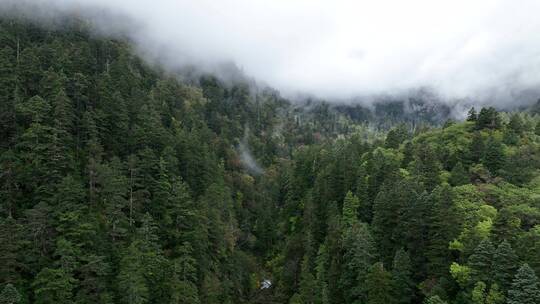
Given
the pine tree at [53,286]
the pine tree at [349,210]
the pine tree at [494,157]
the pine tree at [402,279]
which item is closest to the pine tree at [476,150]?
the pine tree at [494,157]

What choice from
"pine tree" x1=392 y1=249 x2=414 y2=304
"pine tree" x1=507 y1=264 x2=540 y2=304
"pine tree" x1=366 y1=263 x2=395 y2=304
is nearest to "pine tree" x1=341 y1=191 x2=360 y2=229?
"pine tree" x1=366 y1=263 x2=395 y2=304

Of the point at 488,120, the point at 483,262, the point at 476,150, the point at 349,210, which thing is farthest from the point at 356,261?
the point at 488,120

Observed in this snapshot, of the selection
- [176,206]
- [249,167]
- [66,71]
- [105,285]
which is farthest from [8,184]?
[249,167]

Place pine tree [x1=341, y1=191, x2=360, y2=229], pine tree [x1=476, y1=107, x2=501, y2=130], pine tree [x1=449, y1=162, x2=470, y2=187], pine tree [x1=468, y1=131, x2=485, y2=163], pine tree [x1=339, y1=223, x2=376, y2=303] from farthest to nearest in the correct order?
pine tree [x1=476, y1=107, x2=501, y2=130], pine tree [x1=341, y1=191, x2=360, y2=229], pine tree [x1=468, y1=131, x2=485, y2=163], pine tree [x1=449, y1=162, x2=470, y2=187], pine tree [x1=339, y1=223, x2=376, y2=303]

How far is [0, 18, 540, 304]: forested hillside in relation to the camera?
49.5m

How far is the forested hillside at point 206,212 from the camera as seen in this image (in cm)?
4947

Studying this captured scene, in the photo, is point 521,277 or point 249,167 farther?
point 249,167

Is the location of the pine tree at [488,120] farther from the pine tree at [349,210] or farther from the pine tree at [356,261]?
the pine tree at [356,261]

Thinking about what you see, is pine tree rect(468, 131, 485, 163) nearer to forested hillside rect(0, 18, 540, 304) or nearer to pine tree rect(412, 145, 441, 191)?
forested hillside rect(0, 18, 540, 304)

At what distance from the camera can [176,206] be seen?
68.6m

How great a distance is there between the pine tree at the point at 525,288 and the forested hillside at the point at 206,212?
0.10 m

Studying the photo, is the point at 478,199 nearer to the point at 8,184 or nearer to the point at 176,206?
the point at 176,206

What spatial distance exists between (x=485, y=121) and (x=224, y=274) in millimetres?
52957

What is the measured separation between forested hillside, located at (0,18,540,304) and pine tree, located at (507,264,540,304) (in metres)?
0.10
